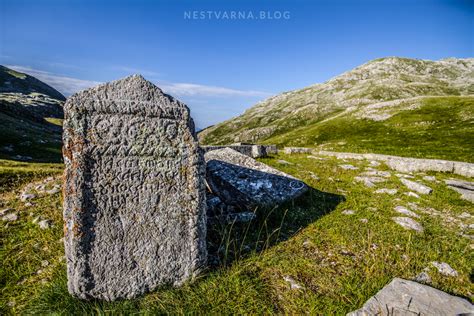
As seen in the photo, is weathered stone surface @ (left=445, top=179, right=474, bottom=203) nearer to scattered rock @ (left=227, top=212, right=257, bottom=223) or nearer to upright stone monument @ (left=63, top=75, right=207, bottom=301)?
scattered rock @ (left=227, top=212, right=257, bottom=223)

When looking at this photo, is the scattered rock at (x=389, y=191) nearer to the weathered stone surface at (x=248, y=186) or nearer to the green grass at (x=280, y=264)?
the green grass at (x=280, y=264)

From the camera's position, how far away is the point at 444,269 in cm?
502

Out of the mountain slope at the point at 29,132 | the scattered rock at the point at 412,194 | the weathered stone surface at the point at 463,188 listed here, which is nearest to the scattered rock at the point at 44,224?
the scattered rock at the point at 412,194

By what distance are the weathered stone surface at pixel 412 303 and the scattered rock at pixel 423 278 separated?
2.21ft

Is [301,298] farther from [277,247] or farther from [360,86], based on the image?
[360,86]

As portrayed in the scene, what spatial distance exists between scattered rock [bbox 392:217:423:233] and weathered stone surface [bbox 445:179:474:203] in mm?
4646

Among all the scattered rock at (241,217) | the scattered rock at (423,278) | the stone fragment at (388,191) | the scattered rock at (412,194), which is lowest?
the scattered rock at (241,217)

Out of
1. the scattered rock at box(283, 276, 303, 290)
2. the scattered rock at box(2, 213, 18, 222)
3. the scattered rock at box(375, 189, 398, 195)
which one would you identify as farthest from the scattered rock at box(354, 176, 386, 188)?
the scattered rock at box(2, 213, 18, 222)

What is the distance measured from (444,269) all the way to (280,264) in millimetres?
3001

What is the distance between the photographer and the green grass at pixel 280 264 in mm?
4059

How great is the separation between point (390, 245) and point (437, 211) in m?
4.03

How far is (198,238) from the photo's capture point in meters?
4.73

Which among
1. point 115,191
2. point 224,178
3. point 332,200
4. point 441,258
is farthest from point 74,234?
point 332,200

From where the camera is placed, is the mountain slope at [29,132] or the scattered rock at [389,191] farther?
the mountain slope at [29,132]
